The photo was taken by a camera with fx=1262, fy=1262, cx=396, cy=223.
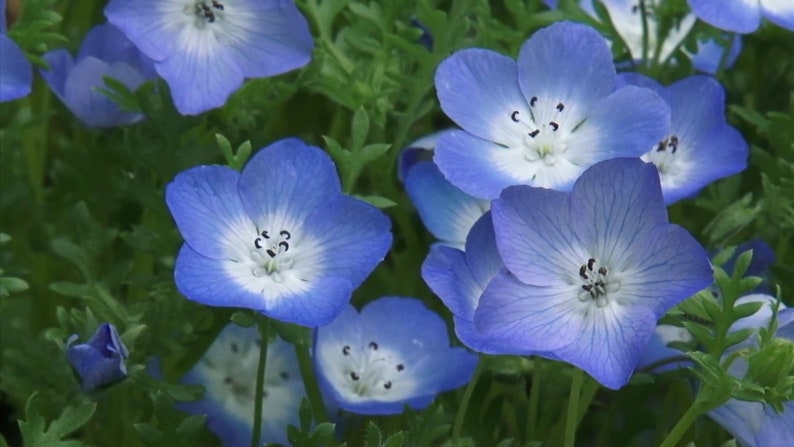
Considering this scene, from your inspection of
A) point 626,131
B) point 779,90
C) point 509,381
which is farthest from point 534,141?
point 779,90

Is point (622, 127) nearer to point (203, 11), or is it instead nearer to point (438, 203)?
point (438, 203)

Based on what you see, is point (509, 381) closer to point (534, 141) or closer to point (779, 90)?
point (534, 141)

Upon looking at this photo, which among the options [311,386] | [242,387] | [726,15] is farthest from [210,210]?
[726,15]

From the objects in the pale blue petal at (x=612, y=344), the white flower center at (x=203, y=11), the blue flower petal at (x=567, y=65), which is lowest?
the pale blue petal at (x=612, y=344)

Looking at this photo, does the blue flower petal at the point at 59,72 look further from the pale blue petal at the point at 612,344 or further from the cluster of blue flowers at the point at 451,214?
the pale blue petal at the point at 612,344

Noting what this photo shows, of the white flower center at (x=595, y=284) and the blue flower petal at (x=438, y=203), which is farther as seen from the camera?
the blue flower petal at (x=438, y=203)

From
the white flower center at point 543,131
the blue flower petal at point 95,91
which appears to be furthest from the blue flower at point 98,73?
the white flower center at point 543,131

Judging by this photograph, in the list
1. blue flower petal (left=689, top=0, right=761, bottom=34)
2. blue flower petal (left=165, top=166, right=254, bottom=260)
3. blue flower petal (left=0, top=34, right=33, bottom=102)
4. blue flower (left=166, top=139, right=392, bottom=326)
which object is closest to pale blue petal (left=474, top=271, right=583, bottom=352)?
blue flower (left=166, top=139, right=392, bottom=326)
